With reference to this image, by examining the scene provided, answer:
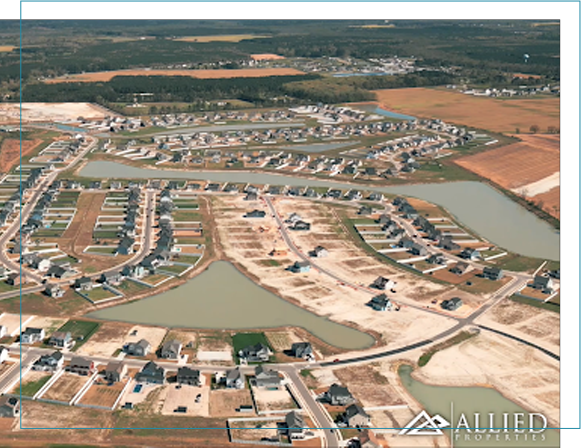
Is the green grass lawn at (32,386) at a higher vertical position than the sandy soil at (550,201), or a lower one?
higher

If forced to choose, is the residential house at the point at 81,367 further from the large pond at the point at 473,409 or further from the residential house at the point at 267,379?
the large pond at the point at 473,409

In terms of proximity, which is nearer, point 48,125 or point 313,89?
point 48,125

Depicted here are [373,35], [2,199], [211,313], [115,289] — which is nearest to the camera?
[211,313]

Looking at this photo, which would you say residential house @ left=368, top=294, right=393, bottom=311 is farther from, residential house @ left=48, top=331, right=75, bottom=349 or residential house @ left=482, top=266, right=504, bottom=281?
residential house @ left=48, top=331, right=75, bottom=349

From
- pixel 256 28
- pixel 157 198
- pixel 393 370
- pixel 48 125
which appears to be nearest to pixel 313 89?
pixel 48 125

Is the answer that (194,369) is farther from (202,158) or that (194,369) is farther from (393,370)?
(202,158)

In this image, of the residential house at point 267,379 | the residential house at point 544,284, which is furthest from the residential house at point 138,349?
the residential house at point 544,284

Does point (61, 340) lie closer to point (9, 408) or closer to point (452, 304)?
point (9, 408)
